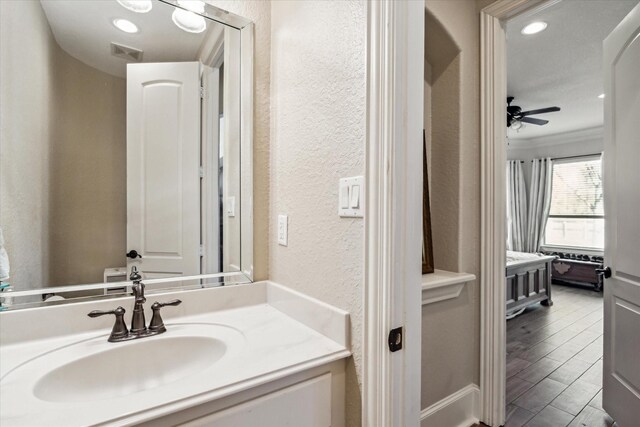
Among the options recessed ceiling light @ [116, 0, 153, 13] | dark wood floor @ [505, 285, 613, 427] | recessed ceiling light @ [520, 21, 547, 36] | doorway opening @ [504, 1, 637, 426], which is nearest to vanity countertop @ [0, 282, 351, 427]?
recessed ceiling light @ [116, 0, 153, 13]

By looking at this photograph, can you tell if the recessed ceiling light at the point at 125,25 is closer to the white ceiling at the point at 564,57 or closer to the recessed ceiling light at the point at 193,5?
the recessed ceiling light at the point at 193,5

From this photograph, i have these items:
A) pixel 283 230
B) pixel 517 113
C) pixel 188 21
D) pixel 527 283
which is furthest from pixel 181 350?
pixel 527 283

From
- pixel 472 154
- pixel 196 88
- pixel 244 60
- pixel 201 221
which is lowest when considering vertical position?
pixel 201 221

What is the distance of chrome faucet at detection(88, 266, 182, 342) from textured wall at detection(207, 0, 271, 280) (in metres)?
0.41

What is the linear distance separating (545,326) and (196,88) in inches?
165

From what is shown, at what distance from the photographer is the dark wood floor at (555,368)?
188 centimetres

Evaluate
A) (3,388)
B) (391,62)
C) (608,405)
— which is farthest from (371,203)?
(608,405)

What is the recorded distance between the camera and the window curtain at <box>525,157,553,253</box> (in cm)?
590

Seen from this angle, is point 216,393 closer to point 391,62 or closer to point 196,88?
point 391,62

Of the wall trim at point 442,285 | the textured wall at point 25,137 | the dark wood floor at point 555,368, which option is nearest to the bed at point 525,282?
the dark wood floor at point 555,368

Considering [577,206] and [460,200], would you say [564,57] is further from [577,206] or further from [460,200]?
[577,206]

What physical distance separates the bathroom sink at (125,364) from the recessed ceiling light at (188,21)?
1182 mm

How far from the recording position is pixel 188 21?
1.24 metres

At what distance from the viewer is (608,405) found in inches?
68.3
